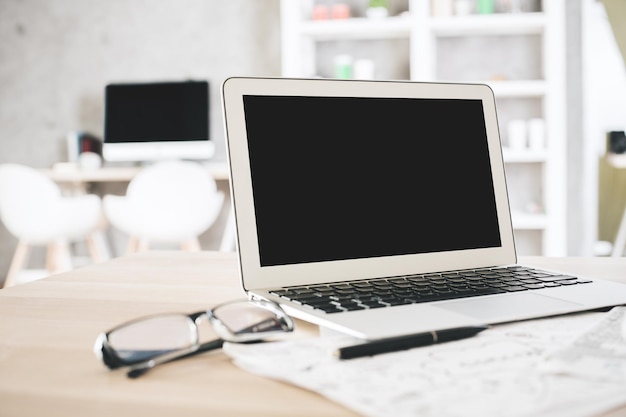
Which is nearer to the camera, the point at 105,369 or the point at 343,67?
the point at 105,369

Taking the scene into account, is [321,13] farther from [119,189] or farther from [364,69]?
[119,189]

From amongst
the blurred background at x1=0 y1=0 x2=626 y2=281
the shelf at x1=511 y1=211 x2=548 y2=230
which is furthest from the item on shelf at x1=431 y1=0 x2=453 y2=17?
the shelf at x1=511 y1=211 x2=548 y2=230

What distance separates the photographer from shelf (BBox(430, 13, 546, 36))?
3.02m

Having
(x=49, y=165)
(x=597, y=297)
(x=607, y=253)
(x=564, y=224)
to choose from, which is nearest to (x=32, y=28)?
(x=49, y=165)

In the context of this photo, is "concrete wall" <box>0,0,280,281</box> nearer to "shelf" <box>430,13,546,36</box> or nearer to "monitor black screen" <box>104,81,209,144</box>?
"monitor black screen" <box>104,81,209,144</box>

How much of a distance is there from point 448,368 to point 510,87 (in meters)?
2.88

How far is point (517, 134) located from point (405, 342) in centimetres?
287

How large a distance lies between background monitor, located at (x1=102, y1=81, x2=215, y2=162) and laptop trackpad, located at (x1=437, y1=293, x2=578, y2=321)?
3088mm

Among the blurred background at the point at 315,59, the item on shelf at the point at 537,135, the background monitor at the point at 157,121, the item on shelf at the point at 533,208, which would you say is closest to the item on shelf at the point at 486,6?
the blurred background at the point at 315,59

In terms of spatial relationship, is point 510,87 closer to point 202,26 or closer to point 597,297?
point 202,26

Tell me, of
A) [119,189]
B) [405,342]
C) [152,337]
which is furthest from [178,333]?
[119,189]

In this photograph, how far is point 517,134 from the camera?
3123mm

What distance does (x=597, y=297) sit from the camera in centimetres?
61

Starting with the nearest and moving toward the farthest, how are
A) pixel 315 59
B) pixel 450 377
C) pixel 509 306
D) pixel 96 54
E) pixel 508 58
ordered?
pixel 450 377
pixel 509 306
pixel 508 58
pixel 315 59
pixel 96 54
